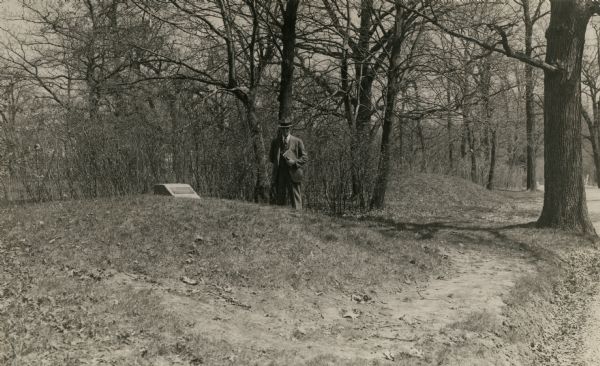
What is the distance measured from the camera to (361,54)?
48.3ft

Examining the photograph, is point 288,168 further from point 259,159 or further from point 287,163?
point 259,159

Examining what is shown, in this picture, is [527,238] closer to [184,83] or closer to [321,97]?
[321,97]

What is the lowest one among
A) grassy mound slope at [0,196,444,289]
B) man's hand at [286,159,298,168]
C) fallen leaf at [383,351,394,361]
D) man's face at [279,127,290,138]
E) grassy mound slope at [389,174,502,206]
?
fallen leaf at [383,351,394,361]

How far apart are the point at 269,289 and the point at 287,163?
4.47 metres

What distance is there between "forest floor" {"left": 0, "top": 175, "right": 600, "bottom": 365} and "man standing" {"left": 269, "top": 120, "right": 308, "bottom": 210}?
1.04 m

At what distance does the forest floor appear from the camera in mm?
5062

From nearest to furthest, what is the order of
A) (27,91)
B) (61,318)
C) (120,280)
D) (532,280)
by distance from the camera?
(61,318), (120,280), (532,280), (27,91)

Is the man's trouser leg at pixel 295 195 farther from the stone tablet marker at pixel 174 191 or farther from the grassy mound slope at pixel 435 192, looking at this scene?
the grassy mound slope at pixel 435 192

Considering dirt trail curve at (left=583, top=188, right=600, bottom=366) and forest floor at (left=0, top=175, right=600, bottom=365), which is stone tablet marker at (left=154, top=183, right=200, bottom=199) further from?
dirt trail curve at (left=583, top=188, right=600, bottom=366)

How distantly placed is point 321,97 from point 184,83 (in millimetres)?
3784

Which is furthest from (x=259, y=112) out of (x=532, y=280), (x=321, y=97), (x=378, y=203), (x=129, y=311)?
(x=129, y=311)

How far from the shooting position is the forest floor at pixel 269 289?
5.06 m

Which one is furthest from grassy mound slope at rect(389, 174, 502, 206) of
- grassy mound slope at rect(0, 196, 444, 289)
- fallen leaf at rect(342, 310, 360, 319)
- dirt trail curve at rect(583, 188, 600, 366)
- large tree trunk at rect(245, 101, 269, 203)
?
fallen leaf at rect(342, 310, 360, 319)

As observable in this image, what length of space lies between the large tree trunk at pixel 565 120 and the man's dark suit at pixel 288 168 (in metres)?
5.30
